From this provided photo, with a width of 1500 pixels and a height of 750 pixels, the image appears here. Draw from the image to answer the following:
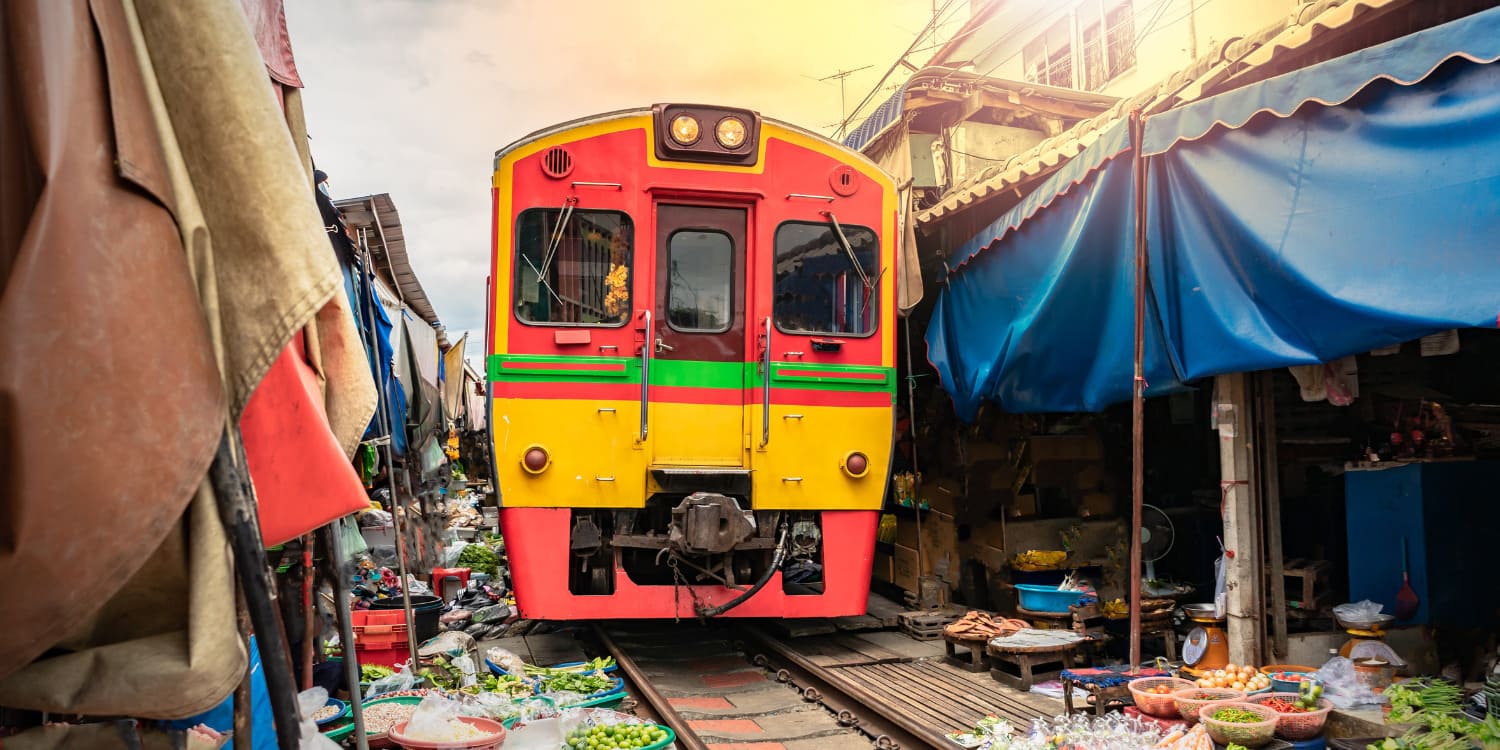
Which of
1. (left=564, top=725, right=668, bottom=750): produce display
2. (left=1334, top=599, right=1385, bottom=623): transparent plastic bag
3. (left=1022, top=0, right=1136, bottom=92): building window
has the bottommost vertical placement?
(left=564, top=725, right=668, bottom=750): produce display

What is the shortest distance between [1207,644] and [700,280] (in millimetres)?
3976

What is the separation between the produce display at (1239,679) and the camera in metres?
4.70

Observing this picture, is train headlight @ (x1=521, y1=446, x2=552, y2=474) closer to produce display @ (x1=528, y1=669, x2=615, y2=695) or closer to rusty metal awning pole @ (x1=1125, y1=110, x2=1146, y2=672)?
produce display @ (x1=528, y1=669, x2=615, y2=695)

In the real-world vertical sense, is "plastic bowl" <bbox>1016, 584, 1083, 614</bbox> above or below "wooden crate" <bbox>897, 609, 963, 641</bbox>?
above

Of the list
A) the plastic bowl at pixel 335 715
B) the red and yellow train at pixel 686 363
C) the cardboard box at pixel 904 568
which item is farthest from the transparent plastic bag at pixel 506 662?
the cardboard box at pixel 904 568

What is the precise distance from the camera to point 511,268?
20.9ft

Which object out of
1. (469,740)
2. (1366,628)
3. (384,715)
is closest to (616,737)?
(469,740)

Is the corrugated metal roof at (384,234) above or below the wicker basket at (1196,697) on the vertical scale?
above

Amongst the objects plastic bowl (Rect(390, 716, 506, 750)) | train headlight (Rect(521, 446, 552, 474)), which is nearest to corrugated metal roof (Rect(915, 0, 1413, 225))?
train headlight (Rect(521, 446, 552, 474))

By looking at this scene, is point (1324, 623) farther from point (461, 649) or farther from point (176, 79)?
point (176, 79)

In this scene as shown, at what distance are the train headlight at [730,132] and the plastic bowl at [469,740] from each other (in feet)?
13.3

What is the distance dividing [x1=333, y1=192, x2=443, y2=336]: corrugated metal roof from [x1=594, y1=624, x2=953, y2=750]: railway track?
11.8 ft

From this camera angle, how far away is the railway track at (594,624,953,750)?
4.81 meters

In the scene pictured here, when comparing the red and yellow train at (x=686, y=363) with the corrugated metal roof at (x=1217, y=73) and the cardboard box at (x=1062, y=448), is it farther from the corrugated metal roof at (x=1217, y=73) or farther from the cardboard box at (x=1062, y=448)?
the cardboard box at (x=1062, y=448)
